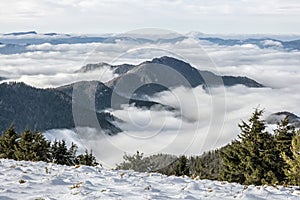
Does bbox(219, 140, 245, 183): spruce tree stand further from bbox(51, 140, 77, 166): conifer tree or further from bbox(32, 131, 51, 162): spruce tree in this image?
bbox(51, 140, 77, 166): conifer tree

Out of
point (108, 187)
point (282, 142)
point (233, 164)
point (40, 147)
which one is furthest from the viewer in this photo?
point (40, 147)

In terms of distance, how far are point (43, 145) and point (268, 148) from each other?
84.7 feet

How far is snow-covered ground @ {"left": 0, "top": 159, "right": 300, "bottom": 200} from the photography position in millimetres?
10594

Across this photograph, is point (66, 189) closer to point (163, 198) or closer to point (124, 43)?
point (163, 198)

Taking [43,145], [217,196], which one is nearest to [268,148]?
[217,196]

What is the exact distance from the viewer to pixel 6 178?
1219cm

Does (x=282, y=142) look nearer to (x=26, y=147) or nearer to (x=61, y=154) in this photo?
(x=26, y=147)

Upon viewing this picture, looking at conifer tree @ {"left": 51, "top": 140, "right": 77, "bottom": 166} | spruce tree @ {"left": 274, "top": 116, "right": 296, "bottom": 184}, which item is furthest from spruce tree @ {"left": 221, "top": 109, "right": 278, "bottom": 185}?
conifer tree @ {"left": 51, "top": 140, "right": 77, "bottom": 166}

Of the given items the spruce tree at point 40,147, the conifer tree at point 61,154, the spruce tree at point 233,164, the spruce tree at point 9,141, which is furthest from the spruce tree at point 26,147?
the spruce tree at point 233,164

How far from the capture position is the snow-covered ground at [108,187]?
10.6m

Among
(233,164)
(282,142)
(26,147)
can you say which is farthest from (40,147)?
(282,142)

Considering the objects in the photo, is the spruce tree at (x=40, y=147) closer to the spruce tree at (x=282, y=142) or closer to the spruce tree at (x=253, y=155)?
the spruce tree at (x=253, y=155)

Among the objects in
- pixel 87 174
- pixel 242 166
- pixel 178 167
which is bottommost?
pixel 178 167

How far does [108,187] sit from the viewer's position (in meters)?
11.8
